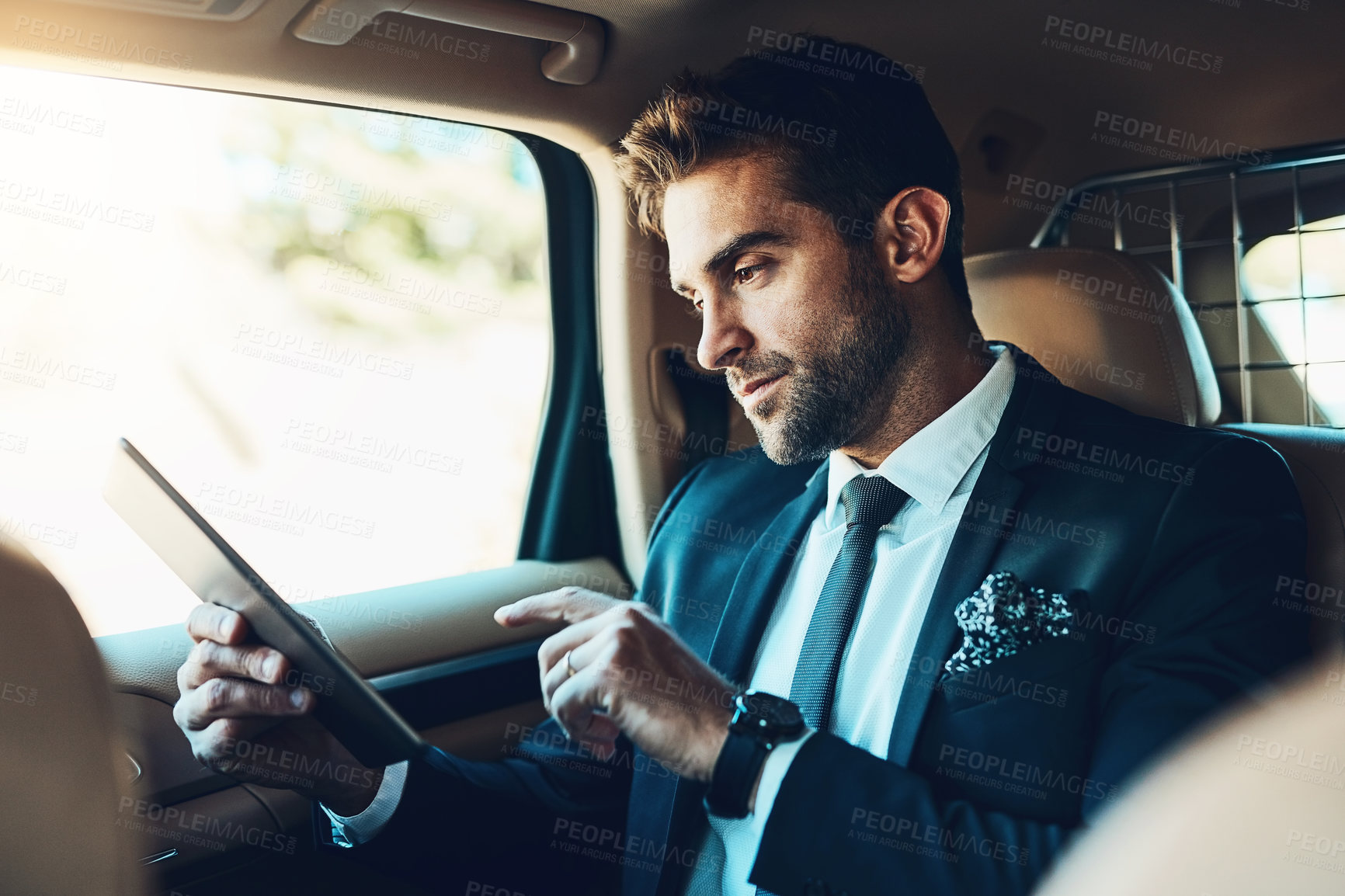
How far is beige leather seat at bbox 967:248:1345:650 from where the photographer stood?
1.52 m

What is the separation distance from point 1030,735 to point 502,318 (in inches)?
73.8

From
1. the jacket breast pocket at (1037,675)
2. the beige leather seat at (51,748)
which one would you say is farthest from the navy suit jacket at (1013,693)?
the beige leather seat at (51,748)

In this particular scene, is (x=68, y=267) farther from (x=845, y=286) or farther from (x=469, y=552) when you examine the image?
(x=845, y=286)

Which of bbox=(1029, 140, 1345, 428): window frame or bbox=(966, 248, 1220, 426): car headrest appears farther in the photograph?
bbox=(1029, 140, 1345, 428): window frame

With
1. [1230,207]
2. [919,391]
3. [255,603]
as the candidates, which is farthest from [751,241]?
[1230,207]

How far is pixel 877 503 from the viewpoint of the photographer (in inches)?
56.6

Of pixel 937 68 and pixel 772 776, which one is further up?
pixel 937 68

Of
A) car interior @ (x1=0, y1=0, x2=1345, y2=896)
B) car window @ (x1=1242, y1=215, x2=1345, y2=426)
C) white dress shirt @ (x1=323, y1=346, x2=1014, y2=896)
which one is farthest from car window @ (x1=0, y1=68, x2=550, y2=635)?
car window @ (x1=1242, y1=215, x2=1345, y2=426)

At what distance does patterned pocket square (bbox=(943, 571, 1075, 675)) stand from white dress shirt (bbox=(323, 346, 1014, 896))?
0.32 feet

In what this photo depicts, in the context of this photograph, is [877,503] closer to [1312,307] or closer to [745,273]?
[745,273]

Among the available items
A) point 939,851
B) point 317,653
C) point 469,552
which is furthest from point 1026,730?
point 469,552

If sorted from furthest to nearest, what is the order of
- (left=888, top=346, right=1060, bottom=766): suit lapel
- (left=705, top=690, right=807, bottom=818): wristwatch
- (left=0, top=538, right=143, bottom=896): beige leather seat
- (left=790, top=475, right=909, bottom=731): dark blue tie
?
(left=790, top=475, right=909, bottom=731): dark blue tie
(left=888, top=346, right=1060, bottom=766): suit lapel
(left=705, top=690, right=807, bottom=818): wristwatch
(left=0, top=538, right=143, bottom=896): beige leather seat

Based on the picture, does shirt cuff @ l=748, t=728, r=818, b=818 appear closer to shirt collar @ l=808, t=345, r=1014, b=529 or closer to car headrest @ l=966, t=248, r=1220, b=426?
shirt collar @ l=808, t=345, r=1014, b=529

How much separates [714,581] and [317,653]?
0.74 metres
